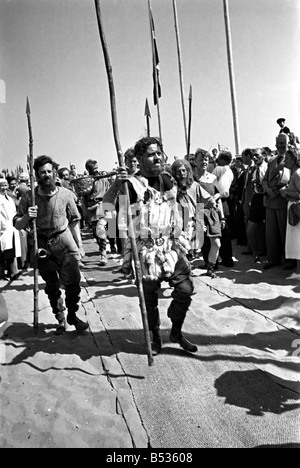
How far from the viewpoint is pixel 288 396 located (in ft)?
9.16

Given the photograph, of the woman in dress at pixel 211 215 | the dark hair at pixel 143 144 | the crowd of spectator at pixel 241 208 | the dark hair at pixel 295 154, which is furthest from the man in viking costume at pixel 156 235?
the dark hair at pixel 295 154

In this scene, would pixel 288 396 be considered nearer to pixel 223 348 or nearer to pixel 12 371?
pixel 223 348

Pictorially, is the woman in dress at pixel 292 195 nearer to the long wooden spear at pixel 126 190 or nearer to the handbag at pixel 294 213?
the handbag at pixel 294 213

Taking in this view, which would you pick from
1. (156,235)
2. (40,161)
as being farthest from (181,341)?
(40,161)

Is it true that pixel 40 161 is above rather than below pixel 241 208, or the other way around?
above

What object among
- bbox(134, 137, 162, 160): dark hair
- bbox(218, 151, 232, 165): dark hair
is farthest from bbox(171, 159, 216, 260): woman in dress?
bbox(218, 151, 232, 165): dark hair

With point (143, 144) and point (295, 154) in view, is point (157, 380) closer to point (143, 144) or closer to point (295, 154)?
point (143, 144)

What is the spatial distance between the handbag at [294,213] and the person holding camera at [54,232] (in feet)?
10.7

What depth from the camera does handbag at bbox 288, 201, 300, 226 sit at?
568 centimetres

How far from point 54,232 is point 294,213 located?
355 cm

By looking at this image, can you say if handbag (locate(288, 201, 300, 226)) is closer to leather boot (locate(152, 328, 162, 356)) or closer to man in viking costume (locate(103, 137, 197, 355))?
man in viking costume (locate(103, 137, 197, 355))

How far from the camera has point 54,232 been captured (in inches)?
162

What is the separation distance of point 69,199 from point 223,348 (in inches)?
88.1

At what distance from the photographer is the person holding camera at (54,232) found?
4082 millimetres
